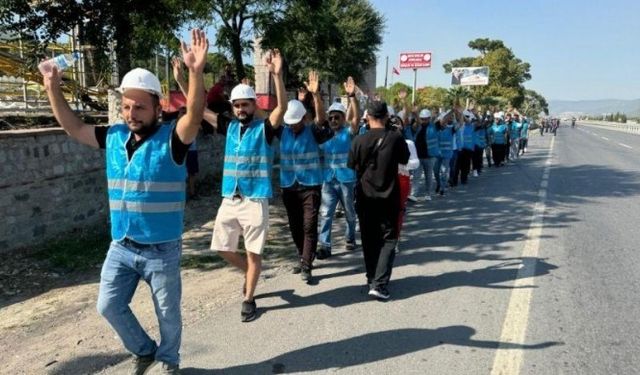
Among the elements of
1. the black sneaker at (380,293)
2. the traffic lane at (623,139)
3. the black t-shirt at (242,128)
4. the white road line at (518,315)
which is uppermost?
the black t-shirt at (242,128)

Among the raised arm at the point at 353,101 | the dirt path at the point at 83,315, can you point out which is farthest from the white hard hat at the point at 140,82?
the raised arm at the point at 353,101

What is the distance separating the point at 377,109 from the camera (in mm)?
4965

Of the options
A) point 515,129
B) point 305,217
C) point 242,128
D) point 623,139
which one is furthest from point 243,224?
point 623,139

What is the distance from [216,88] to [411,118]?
5.73 m

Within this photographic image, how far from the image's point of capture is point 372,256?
5.13 meters

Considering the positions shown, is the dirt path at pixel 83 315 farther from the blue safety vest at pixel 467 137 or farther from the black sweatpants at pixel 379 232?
the blue safety vest at pixel 467 137

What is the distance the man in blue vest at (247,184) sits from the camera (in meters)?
4.45

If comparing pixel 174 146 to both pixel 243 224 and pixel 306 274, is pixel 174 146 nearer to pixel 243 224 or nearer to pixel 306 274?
pixel 243 224

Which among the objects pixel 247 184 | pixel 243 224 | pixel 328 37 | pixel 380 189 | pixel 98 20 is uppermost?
pixel 328 37

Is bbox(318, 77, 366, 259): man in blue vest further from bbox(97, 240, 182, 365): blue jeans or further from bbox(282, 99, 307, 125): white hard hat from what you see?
bbox(97, 240, 182, 365): blue jeans

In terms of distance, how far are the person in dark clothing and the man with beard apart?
138 centimetres

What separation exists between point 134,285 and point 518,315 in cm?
316

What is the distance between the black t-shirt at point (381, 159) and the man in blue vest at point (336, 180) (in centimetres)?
138

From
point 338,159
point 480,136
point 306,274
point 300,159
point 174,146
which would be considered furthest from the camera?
point 480,136
